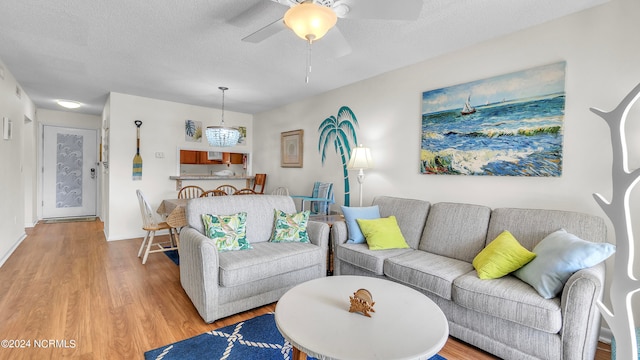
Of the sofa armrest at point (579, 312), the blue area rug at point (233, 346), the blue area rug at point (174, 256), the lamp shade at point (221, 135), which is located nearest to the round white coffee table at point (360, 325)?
the blue area rug at point (233, 346)

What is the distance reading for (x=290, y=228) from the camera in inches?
117

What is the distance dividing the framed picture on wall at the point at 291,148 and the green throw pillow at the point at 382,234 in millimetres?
2331

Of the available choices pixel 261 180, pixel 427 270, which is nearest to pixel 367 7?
pixel 427 270

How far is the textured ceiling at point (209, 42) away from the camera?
7.23 ft

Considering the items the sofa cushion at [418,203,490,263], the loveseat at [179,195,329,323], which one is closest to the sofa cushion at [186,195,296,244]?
the loveseat at [179,195,329,323]

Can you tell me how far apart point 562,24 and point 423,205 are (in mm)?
1809

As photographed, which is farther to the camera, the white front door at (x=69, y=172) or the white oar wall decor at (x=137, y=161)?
the white front door at (x=69, y=172)

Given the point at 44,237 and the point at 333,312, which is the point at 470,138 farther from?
the point at 44,237

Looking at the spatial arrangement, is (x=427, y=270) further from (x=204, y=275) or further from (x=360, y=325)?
(x=204, y=275)

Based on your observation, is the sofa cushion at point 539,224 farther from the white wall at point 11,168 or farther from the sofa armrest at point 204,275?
the white wall at point 11,168

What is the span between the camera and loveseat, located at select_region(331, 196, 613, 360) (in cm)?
167

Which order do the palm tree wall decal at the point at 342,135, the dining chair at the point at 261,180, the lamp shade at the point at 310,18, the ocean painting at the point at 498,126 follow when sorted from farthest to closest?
1. the dining chair at the point at 261,180
2. the palm tree wall decal at the point at 342,135
3. the ocean painting at the point at 498,126
4. the lamp shade at the point at 310,18

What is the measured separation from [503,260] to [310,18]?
195 centimetres

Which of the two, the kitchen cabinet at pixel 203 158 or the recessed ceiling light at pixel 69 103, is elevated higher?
the recessed ceiling light at pixel 69 103
